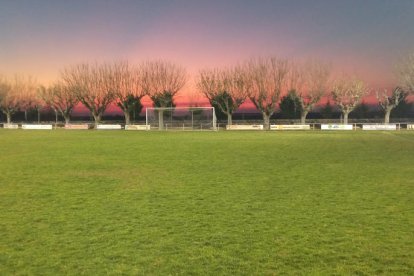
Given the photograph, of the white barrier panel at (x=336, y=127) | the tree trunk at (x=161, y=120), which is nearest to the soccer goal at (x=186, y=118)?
the tree trunk at (x=161, y=120)

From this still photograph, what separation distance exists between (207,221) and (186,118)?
5893 cm

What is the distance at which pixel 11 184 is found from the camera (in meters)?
13.5

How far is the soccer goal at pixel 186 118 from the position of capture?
67000 millimetres

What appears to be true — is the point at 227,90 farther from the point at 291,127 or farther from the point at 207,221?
the point at 207,221

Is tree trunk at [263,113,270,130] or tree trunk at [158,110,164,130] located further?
tree trunk at [263,113,270,130]

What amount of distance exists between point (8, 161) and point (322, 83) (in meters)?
62.2

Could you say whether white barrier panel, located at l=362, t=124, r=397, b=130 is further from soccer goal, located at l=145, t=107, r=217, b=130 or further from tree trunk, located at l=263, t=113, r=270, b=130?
soccer goal, located at l=145, t=107, r=217, b=130

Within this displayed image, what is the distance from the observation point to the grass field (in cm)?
627

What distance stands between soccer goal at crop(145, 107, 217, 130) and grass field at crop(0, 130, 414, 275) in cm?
5042

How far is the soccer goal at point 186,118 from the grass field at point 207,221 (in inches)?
1985

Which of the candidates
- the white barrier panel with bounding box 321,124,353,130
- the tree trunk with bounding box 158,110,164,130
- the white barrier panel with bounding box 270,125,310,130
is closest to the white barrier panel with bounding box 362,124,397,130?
the white barrier panel with bounding box 321,124,353,130

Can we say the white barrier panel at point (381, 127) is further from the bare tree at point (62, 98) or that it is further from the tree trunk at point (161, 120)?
the bare tree at point (62, 98)

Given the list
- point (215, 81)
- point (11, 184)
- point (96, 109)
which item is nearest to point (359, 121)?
point (215, 81)

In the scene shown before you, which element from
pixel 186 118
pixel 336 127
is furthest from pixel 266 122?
pixel 186 118
